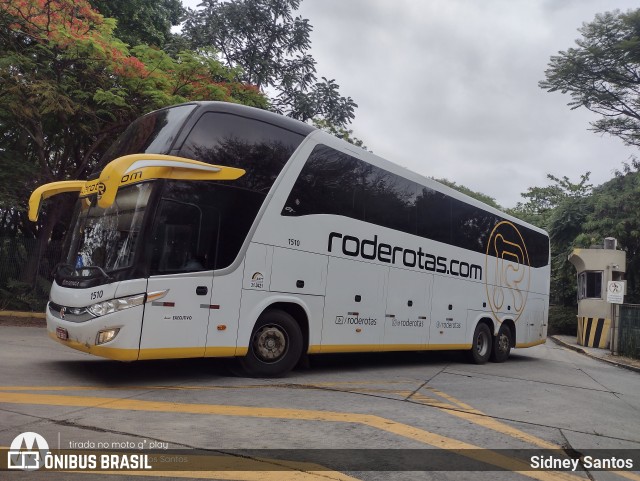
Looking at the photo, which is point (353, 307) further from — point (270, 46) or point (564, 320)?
point (564, 320)

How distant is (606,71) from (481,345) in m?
17.9

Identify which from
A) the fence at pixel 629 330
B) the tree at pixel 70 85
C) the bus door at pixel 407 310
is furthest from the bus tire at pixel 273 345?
the fence at pixel 629 330

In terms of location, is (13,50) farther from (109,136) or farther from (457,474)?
(457,474)

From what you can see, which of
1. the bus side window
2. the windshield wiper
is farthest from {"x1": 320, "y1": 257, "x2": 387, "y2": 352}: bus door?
the windshield wiper

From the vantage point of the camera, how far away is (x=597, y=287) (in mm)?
24250

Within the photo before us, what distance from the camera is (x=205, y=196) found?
743cm

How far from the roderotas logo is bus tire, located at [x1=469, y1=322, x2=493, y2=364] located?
10.6 metres

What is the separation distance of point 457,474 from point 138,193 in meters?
5.10

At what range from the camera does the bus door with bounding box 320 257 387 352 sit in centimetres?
908

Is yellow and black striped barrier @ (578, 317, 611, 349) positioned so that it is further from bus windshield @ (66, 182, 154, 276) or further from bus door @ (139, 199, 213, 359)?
bus windshield @ (66, 182, 154, 276)

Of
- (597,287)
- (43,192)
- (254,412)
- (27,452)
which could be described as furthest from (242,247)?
(597,287)

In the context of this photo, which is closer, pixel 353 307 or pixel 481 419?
pixel 481 419

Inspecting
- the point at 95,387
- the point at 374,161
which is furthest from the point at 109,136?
the point at 95,387

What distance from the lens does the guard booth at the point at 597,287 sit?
76.6 ft
